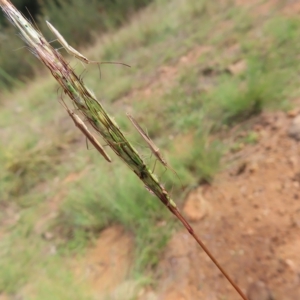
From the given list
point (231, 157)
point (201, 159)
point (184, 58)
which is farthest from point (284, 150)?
point (184, 58)

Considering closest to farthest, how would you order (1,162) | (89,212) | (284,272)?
1. (284,272)
2. (89,212)
3. (1,162)

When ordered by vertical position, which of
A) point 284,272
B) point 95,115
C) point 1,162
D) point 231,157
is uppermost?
point 95,115

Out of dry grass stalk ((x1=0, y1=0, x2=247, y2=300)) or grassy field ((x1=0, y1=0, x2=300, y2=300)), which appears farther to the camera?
grassy field ((x1=0, y1=0, x2=300, y2=300))

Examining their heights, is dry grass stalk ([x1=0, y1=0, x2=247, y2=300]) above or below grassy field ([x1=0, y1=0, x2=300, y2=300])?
above

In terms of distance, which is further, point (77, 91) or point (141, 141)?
point (141, 141)

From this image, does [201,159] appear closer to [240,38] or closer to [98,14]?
[240,38]
